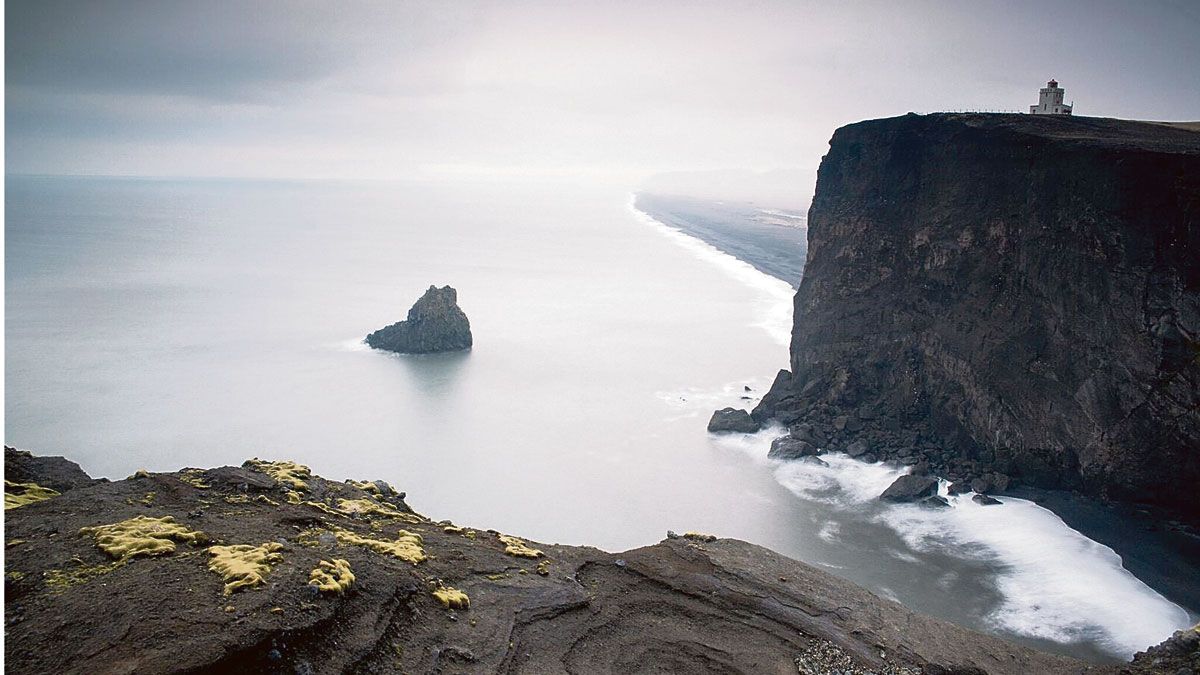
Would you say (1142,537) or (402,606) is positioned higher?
(402,606)

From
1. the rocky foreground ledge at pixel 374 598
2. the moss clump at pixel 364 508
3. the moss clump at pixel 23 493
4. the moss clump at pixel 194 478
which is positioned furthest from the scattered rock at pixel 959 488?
the moss clump at pixel 23 493

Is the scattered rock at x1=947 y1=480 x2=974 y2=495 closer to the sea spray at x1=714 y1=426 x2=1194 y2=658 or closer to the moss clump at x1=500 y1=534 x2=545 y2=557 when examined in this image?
the sea spray at x1=714 y1=426 x2=1194 y2=658

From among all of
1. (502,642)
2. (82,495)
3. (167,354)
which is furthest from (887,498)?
(167,354)

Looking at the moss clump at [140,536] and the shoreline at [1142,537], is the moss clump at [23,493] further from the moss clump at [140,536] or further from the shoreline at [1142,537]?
the shoreline at [1142,537]

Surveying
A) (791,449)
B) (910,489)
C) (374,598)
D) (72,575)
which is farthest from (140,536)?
(791,449)

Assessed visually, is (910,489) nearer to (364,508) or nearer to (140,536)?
(364,508)

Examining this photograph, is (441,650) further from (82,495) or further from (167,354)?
(167,354)
